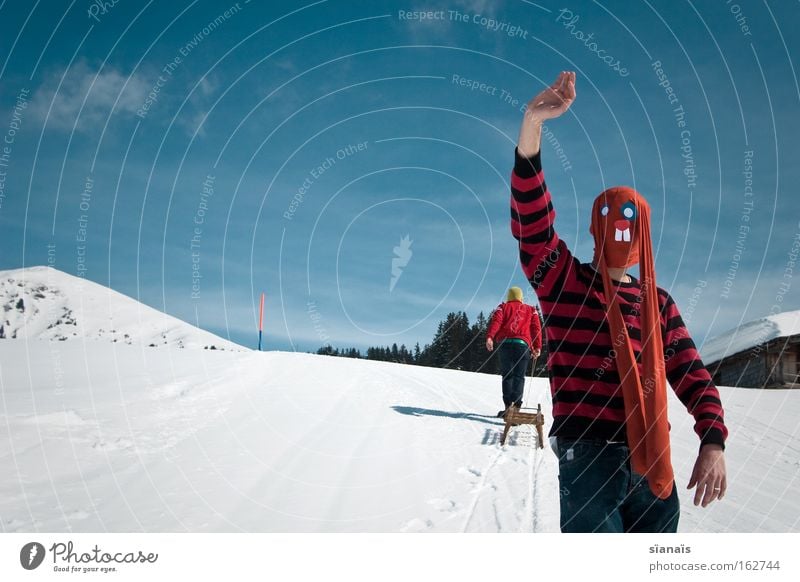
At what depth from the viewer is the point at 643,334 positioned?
6.63ft

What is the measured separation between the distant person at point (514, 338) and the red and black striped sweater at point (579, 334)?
523 centimetres

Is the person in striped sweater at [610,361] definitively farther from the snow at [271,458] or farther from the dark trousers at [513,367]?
the dark trousers at [513,367]

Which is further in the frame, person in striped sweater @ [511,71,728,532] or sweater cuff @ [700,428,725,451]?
sweater cuff @ [700,428,725,451]

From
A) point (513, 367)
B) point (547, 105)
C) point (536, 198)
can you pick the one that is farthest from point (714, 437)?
point (513, 367)

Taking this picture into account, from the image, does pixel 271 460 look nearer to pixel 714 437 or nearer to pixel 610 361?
pixel 610 361

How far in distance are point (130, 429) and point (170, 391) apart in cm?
194

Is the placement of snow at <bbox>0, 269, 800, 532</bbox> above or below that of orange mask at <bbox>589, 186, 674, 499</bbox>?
below

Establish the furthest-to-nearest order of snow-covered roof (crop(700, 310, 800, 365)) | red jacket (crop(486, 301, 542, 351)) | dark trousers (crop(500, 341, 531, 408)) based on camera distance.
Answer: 1. snow-covered roof (crop(700, 310, 800, 365))
2. red jacket (crop(486, 301, 542, 351))
3. dark trousers (crop(500, 341, 531, 408))

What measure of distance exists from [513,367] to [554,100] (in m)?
5.93

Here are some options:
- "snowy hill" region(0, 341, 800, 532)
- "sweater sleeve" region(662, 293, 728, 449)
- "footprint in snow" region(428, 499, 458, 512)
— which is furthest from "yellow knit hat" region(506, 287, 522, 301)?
"sweater sleeve" region(662, 293, 728, 449)

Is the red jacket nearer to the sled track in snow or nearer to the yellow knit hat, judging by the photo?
the yellow knit hat

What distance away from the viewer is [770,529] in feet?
12.9

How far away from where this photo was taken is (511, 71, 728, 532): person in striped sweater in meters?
1.91

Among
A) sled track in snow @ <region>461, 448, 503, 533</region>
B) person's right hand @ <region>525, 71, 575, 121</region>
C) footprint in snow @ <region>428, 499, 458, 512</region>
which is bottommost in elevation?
footprint in snow @ <region>428, 499, 458, 512</region>
